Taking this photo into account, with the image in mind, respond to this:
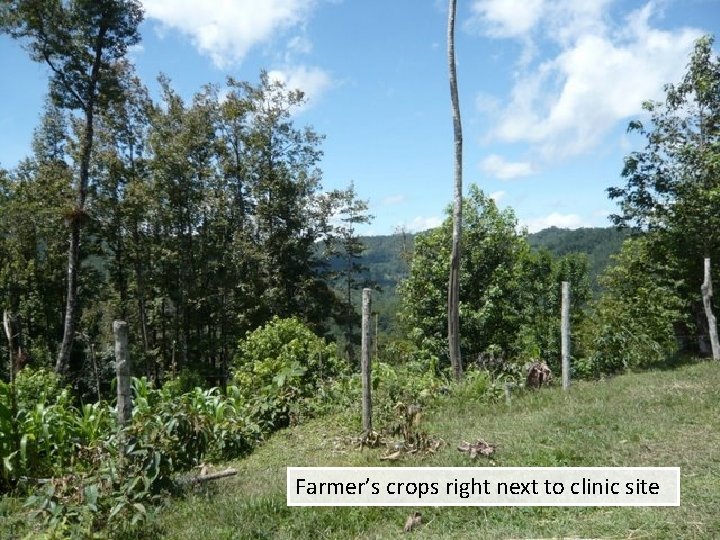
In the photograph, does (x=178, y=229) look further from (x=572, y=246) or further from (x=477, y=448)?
(x=572, y=246)

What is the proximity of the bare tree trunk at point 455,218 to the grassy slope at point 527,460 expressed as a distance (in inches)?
94.6

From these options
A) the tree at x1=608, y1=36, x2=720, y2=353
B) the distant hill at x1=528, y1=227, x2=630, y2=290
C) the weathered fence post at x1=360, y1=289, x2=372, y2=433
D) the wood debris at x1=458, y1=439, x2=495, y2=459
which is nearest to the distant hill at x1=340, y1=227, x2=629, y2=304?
the distant hill at x1=528, y1=227, x2=630, y2=290

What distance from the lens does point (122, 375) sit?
4.85 m

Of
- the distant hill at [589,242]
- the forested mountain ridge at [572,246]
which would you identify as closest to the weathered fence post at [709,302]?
the forested mountain ridge at [572,246]

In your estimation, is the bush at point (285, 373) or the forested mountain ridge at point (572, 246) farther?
the forested mountain ridge at point (572, 246)

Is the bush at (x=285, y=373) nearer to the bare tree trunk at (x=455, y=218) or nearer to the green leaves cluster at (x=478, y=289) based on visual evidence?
the bare tree trunk at (x=455, y=218)

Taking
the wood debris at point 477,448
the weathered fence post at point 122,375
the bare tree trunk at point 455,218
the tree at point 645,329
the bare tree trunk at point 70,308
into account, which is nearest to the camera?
the weathered fence post at point 122,375

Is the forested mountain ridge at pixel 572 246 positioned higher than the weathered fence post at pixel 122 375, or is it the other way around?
the forested mountain ridge at pixel 572 246

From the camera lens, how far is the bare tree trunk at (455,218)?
1039 centimetres

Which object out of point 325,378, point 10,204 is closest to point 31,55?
point 10,204

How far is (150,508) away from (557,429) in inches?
161

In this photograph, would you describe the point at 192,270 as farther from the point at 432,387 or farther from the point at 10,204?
the point at 432,387

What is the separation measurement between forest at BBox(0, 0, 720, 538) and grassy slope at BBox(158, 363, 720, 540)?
0.52 metres

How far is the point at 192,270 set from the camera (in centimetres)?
2273
